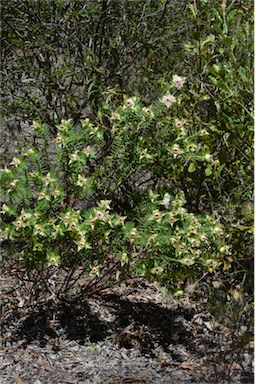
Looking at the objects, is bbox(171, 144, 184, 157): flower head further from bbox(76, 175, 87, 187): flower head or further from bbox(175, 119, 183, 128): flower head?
bbox(76, 175, 87, 187): flower head

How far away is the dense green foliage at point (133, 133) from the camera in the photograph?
365 centimetres

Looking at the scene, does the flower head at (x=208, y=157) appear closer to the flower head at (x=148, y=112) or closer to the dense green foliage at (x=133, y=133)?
the dense green foliage at (x=133, y=133)

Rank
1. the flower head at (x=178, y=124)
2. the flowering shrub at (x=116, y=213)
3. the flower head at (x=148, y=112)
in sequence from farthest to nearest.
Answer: the flower head at (x=178, y=124) → the flower head at (x=148, y=112) → the flowering shrub at (x=116, y=213)

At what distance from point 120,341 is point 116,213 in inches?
33.8

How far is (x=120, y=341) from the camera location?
4.14 m

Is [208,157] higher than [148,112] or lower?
lower

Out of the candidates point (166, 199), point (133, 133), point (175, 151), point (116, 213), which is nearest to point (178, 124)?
point (175, 151)

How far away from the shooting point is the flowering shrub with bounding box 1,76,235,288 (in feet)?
11.7

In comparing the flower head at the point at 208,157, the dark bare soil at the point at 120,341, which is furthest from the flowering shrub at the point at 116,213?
the dark bare soil at the point at 120,341

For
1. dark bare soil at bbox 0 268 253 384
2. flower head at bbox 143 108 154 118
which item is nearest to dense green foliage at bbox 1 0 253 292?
flower head at bbox 143 108 154 118

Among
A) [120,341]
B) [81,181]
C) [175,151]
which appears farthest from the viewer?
[120,341]

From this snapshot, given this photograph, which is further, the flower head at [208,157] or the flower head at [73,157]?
the flower head at [208,157]

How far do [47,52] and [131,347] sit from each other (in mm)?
2109

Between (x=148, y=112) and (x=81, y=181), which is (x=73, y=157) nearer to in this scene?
(x=81, y=181)
